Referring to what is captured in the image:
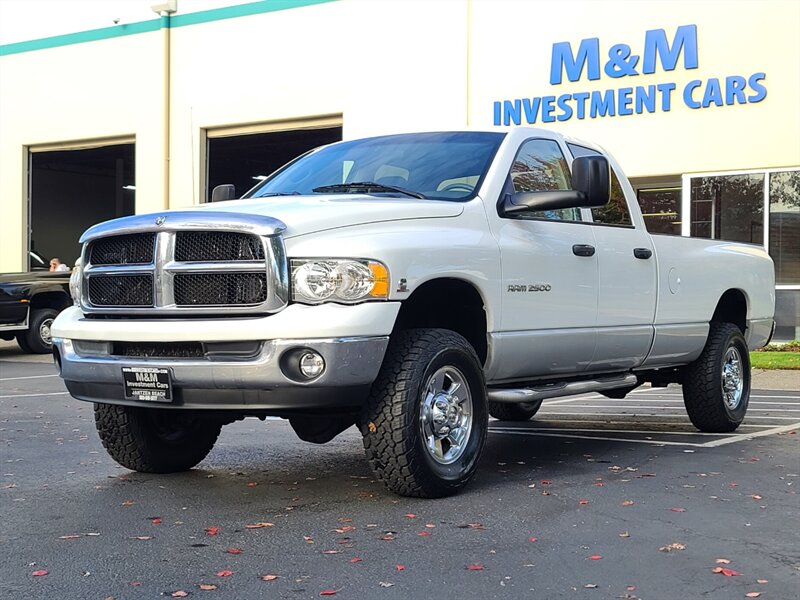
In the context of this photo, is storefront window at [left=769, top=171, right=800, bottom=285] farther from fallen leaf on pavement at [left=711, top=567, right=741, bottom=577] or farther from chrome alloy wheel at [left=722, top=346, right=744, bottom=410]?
fallen leaf on pavement at [left=711, top=567, right=741, bottom=577]

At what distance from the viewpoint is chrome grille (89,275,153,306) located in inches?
235

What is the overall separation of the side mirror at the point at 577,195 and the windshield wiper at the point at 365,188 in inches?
21.5

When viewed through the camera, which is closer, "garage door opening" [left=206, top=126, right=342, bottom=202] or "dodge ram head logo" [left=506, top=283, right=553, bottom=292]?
"dodge ram head logo" [left=506, top=283, right=553, bottom=292]

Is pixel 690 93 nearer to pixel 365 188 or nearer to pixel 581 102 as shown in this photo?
pixel 581 102

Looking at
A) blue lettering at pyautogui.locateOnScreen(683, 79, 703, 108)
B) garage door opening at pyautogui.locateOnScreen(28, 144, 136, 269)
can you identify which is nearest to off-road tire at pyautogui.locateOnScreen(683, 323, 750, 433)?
blue lettering at pyautogui.locateOnScreen(683, 79, 703, 108)

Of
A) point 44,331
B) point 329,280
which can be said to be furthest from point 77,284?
point 44,331

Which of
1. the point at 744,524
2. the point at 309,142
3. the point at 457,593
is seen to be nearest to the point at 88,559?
the point at 457,593

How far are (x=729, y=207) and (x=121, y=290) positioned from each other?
15.6 metres

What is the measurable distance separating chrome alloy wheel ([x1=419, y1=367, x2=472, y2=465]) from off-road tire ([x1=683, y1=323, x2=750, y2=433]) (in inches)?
130

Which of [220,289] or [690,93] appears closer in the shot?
[220,289]

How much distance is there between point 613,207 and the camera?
26.6 ft

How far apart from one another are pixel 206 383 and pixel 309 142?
22.6m

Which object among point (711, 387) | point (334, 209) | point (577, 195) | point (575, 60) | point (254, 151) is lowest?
point (711, 387)

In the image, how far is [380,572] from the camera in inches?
177
